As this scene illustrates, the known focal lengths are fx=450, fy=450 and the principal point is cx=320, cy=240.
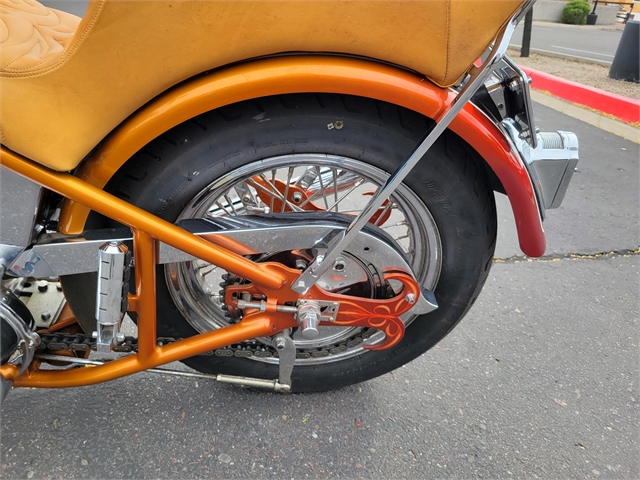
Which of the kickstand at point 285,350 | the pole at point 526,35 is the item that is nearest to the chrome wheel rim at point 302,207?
the kickstand at point 285,350

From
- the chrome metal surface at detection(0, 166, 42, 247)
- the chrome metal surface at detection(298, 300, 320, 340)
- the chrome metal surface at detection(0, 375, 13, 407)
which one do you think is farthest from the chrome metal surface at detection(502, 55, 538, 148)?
the chrome metal surface at detection(0, 375, 13, 407)

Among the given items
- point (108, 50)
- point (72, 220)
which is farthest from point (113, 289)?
point (108, 50)

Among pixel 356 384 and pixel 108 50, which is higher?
pixel 108 50

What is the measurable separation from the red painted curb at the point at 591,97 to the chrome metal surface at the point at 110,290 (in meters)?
5.04

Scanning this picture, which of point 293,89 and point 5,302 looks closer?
point 293,89

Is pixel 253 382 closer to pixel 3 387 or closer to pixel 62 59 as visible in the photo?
pixel 3 387

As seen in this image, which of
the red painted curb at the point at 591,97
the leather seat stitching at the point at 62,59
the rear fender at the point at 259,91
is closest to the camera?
the leather seat stitching at the point at 62,59

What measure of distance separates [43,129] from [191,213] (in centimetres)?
38

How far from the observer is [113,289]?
101 centimetres

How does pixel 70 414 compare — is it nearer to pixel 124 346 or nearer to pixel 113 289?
pixel 124 346

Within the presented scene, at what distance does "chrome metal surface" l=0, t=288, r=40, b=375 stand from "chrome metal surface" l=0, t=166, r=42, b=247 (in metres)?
0.19

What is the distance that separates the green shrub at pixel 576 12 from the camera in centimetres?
1841

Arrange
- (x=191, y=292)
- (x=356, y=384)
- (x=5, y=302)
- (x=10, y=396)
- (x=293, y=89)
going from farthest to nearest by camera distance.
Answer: (x=356, y=384) → (x=10, y=396) → (x=191, y=292) → (x=5, y=302) → (x=293, y=89)

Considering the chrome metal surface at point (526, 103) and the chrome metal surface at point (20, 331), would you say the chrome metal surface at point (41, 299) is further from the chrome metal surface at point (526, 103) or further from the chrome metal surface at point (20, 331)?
the chrome metal surface at point (526, 103)
